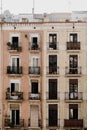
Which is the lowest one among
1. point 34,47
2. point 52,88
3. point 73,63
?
point 52,88

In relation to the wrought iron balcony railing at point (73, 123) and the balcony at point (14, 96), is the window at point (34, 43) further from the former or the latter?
the wrought iron balcony railing at point (73, 123)

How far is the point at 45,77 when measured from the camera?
2072 inches

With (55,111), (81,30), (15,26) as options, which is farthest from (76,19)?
(55,111)

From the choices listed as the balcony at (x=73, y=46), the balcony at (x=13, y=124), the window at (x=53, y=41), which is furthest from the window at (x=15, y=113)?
the balcony at (x=73, y=46)

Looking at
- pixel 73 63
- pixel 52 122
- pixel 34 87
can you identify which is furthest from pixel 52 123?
pixel 73 63

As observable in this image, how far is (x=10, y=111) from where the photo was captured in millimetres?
52750

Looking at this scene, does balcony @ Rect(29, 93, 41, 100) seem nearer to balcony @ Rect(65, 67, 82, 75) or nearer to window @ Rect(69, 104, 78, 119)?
window @ Rect(69, 104, 78, 119)

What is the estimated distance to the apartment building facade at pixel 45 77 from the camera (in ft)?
172

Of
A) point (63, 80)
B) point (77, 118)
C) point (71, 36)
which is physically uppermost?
point (71, 36)

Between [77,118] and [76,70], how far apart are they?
4753 millimetres

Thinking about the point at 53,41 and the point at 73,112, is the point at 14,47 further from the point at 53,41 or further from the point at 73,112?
the point at 73,112

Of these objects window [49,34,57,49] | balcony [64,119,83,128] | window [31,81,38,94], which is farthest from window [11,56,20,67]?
balcony [64,119,83,128]

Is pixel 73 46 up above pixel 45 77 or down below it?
above

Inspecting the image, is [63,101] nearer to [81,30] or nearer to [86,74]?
[86,74]
